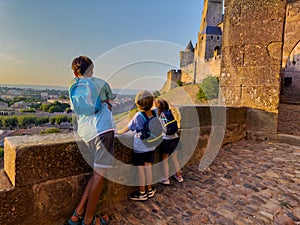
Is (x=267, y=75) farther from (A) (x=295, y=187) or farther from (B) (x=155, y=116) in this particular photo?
(B) (x=155, y=116)

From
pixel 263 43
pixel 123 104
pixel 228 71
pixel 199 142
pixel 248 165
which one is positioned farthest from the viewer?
pixel 228 71

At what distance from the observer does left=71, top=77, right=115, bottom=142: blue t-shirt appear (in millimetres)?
1783

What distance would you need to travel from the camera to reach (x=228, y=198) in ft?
7.52

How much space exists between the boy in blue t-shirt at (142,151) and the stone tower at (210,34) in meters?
36.7

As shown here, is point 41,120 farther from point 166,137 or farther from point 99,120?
point 99,120

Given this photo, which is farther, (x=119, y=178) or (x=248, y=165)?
(x=248, y=165)

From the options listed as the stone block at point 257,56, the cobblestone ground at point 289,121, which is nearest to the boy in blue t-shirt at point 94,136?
the stone block at point 257,56

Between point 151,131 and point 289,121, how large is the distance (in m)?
5.50

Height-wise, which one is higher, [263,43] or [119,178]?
[263,43]

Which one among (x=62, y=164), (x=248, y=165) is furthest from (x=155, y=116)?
(x=248, y=165)

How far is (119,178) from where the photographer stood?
2248 millimetres

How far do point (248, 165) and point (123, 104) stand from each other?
1.99m

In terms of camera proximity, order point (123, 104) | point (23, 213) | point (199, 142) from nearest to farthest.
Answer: point (23, 213) < point (123, 104) < point (199, 142)

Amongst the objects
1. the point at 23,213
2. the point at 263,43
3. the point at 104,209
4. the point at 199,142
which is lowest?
the point at 104,209
